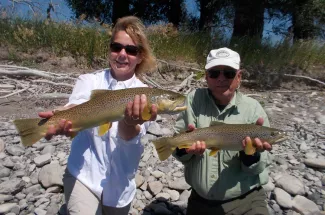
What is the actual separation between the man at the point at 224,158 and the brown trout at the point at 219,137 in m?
0.11

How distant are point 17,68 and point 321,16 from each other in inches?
451

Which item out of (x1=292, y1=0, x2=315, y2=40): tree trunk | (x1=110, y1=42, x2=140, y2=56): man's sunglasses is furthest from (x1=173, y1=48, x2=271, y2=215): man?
(x1=292, y1=0, x2=315, y2=40): tree trunk

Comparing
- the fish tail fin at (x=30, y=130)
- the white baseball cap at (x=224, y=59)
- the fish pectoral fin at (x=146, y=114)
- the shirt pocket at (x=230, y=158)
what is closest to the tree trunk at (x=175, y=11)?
the white baseball cap at (x=224, y=59)

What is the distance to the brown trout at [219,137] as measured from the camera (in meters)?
2.84

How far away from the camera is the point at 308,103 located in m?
9.01

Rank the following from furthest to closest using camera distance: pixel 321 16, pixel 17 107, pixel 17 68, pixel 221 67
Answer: pixel 321 16
pixel 17 68
pixel 17 107
pixel 221 67

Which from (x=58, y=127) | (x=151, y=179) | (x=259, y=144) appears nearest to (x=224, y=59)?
(x=259, y=144)

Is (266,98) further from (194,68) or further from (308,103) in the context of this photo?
(194,68)

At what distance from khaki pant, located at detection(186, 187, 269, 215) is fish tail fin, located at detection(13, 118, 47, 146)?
1689mm

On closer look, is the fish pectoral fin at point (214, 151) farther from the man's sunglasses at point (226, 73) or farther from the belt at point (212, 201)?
the man's sunglasses at point (226, 73)

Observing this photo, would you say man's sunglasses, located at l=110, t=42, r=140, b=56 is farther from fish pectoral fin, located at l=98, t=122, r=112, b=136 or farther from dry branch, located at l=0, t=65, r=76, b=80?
dry branch, located at l=0, t=65, r=76, b=80

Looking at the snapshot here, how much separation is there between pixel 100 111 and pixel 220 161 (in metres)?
1.24

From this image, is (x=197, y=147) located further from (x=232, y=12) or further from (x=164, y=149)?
(x=232, y=12)

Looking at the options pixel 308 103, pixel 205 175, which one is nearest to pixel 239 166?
pixel 205 175
